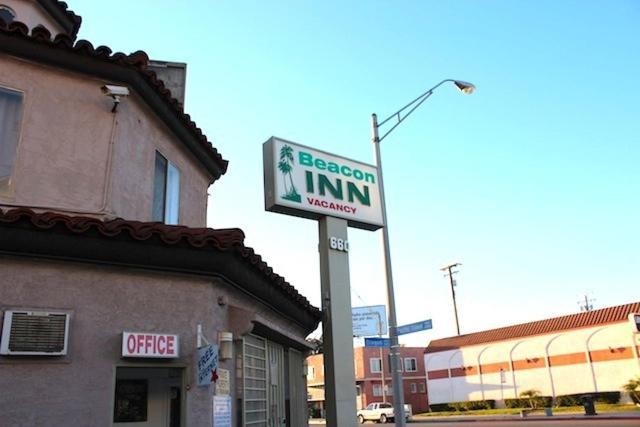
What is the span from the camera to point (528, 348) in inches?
1722

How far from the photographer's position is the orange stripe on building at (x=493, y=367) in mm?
45269

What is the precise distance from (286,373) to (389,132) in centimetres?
639

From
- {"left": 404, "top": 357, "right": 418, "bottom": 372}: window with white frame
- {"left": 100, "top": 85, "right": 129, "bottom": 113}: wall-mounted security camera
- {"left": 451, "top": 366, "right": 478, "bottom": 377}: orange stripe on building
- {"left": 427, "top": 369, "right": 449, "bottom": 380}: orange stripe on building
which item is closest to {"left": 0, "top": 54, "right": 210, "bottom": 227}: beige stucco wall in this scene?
{"left": 100, "top": 85, "right": 129, "bottom": 113}: wall-mounted security camera

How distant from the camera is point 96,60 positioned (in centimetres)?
838

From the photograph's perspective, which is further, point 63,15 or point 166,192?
point 63,15

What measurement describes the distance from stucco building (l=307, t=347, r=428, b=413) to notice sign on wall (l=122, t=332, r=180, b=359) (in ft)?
Result: 164

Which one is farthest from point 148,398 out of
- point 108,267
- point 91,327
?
point 108,267

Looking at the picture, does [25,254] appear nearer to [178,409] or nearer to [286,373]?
[178,409]

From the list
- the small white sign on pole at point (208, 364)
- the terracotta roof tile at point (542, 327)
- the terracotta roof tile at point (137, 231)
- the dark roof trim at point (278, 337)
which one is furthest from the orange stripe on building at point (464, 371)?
the small white sign on pole at point (208, 364)

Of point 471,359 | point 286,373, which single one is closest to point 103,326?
point 286,373

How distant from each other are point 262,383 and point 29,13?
7.59 metres

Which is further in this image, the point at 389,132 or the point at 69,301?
the point at 389,132

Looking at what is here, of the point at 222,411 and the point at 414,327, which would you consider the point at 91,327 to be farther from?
the point at 414,327

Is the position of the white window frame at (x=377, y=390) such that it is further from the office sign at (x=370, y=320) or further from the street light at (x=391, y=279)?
the street light at (x=391, y=279)
